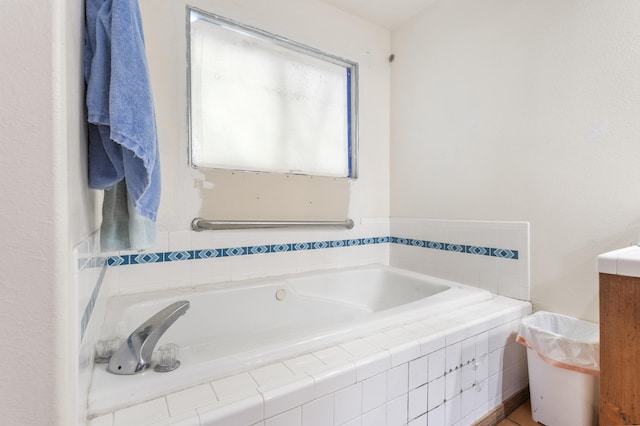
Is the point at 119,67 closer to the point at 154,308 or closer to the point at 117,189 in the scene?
the point at 117,189

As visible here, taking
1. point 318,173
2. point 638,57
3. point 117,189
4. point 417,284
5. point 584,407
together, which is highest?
point 638,57

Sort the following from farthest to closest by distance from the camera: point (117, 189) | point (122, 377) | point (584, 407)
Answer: point (584, 407), point (117, 189), point (122, 377)

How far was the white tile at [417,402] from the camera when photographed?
0.98 m

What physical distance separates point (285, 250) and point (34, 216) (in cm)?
148

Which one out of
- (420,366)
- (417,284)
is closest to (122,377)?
(420,366)

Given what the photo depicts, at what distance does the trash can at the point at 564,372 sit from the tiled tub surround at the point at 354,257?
0.31 meters

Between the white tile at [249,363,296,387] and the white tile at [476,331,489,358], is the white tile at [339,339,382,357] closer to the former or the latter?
the white tile at [249,363,296,387]

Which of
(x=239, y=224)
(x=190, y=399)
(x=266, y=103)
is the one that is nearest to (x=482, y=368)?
(x=190, y=399)

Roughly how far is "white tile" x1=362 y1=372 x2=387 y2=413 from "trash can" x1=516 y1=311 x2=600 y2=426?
2.49 feet

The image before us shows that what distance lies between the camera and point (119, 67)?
65cm

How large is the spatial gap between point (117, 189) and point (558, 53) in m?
1.97

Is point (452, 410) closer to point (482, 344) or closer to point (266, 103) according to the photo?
point (482, 344)

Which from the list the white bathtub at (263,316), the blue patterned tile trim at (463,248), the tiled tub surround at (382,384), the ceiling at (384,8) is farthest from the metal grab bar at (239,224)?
the ceiling at (384,8)

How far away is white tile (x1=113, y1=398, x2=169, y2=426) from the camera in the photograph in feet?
2.15
